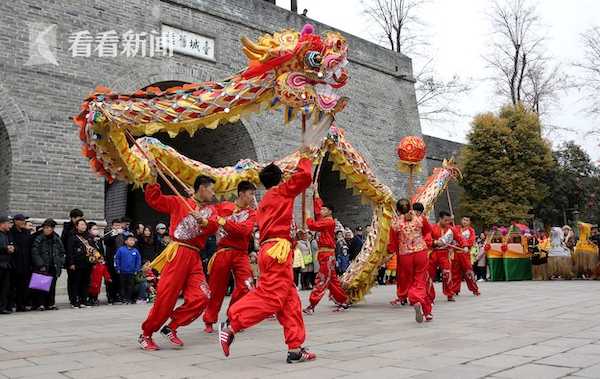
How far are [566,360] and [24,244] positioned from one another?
7.51m

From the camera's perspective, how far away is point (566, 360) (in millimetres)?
4023

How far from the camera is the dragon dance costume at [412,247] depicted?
6.90 m

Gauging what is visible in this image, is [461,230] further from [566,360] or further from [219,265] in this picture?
[566,360]

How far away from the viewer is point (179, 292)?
5000 mm

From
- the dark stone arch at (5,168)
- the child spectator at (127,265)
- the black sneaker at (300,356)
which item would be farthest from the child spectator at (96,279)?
the black sneaker at (300,356)

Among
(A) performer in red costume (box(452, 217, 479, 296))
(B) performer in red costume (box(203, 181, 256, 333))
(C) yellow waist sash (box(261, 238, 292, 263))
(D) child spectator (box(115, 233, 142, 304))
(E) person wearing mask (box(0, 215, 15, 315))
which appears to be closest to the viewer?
(C) yellow waist sash (box(261, 238, 292, 263))

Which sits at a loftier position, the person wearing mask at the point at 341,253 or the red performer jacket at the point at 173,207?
the red performer jacket at the point at 173,207

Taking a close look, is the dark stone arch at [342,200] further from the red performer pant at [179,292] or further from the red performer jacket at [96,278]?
the red performer pant at [179,292]

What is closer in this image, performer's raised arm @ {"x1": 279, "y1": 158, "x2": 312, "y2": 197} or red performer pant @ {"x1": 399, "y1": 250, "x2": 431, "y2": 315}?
performer's raised arm @ {"x1": 279, "y1": 158, "x2": 312, "y2": 197}

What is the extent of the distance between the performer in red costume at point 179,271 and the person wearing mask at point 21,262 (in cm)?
418

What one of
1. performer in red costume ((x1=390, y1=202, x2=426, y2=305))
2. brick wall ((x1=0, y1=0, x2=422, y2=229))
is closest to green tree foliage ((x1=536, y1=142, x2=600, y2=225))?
brick wall ((x1=0, y1=0, x2=422, y2=229))

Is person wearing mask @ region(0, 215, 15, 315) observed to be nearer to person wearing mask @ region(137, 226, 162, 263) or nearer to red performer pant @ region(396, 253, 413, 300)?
Answer: person wearing mask @ region(137, 226, 162, 263)

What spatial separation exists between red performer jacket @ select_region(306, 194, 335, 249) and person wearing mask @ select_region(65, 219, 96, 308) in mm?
3860

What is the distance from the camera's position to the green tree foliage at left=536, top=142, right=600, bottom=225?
2406 centimetres
